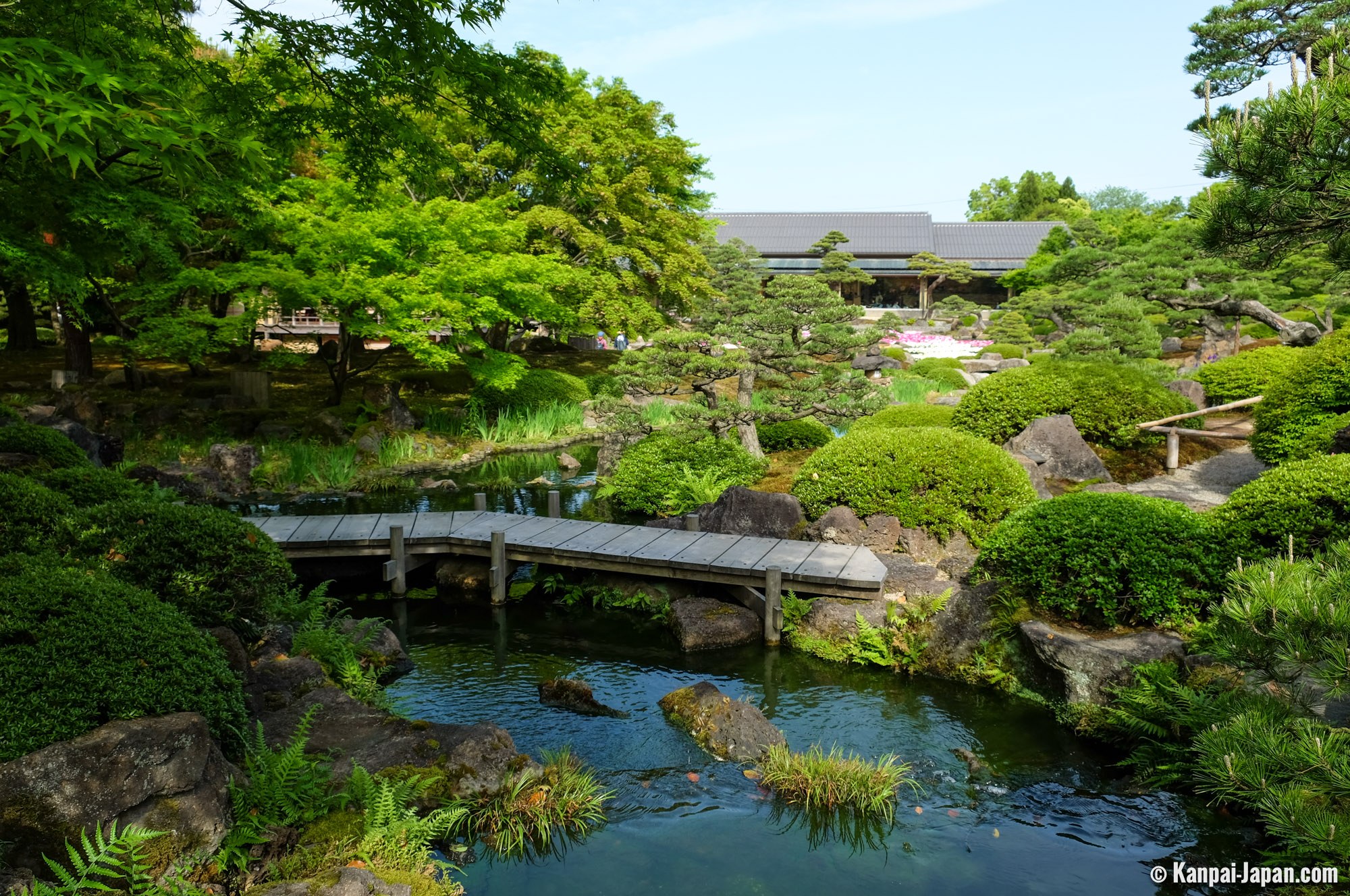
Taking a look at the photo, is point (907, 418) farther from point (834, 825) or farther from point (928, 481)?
point (834, 825)

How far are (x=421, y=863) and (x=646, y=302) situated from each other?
20.1 meters

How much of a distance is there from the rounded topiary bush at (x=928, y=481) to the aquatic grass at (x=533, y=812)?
578 centimetres

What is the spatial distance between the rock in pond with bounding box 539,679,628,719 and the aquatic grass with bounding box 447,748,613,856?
1.54 metres

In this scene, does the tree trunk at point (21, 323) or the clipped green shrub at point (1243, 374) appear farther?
the tree trunk at point (21, 323)

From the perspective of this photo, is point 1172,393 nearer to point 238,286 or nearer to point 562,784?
point 562,784

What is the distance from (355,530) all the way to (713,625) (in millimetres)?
5179

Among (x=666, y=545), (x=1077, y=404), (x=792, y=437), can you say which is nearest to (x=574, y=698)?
(x=666, y=545)

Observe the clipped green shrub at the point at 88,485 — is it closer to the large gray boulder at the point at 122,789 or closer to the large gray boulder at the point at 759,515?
the large gray boulder at the point at 122,789

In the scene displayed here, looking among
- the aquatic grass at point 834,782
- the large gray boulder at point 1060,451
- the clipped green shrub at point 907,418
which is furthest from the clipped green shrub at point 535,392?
the aquatic grass at point 834,782

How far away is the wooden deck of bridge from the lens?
383 inches

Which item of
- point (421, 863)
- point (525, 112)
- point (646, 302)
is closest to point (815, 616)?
point (421, 863)

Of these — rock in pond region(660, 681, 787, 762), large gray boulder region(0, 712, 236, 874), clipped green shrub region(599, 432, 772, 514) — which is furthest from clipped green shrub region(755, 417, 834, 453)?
large gray boulder region(0, 712, 236, 874)

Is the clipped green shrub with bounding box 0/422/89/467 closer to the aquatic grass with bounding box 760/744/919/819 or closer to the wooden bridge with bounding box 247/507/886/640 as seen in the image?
the wooden bridge with bounding box 247/507/886/640

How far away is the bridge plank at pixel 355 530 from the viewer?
37.1 ft
